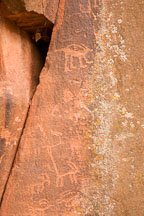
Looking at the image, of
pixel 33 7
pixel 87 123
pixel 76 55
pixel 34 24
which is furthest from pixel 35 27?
pixel 87 123

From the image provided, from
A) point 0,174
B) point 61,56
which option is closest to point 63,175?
point 0,174

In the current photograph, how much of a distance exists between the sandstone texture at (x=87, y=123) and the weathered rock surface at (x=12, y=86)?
8 cm

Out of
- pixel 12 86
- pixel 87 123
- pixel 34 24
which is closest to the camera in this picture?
pixel 87 123

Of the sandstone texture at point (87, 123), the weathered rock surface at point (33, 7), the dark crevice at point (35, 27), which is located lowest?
the sandstone texture at point (87, 123)

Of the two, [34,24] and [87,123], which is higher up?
[34,24]

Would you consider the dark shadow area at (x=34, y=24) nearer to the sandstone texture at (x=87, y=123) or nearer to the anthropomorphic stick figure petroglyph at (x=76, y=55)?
the sandstone texture at (x=87, y=123)

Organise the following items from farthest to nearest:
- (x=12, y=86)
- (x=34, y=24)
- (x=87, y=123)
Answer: (x=34, y=24), (x=12, y=86), (x=87, y=123)

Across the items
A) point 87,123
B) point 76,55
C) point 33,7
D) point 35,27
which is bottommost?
point 87,123

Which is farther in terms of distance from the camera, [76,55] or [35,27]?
[35,27]

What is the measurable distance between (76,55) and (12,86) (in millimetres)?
586

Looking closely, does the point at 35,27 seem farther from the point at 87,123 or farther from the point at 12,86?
the point at 87,123

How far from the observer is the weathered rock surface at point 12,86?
2.06 metres

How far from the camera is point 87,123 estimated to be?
197cm

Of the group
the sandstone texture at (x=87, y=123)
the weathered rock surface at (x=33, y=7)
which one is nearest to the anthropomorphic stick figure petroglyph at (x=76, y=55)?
the sandstone texture at (x=87, y=123)
